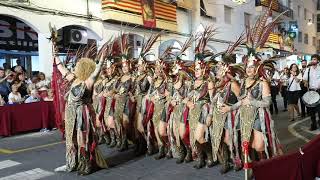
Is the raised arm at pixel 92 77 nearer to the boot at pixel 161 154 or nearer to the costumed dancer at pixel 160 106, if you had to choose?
the costumed dancer at pixel 160 106

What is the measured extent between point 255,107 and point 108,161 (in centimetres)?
296

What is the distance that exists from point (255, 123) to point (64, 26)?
36.1 ft

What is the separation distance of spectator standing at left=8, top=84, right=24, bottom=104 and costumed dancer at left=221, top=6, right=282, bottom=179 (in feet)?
22.5

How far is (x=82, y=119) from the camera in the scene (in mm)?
6250

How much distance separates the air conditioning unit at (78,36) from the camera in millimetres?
15948

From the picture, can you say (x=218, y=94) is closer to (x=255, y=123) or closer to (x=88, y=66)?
(x=255, y=123)

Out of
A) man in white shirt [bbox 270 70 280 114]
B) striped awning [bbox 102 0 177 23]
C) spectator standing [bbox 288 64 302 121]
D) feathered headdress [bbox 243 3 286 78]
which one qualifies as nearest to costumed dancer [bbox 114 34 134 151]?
feathered headdress [bbox 243 3 286 78]

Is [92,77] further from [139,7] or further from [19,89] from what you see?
[139,7]

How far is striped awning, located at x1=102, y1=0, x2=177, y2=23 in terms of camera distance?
1656 centimetres

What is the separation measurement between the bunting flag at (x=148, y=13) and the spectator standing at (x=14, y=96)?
8.43 m

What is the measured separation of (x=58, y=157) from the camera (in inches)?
304

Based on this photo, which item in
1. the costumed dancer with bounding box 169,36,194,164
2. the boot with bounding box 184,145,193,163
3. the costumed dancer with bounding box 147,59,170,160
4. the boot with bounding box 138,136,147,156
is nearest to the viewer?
the costumed dancer with bounding box 169,36,194,164

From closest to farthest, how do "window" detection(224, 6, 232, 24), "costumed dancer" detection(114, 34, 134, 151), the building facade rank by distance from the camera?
"costumed dancer" detection(114, 34, 134, 151) < the building facade < "window" detection(224, 6, 232, 24)

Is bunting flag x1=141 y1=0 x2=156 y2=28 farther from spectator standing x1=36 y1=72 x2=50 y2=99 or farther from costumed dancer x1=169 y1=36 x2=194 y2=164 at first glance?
costumed dancer x1=169 y1=36 x2=194 y2=164
